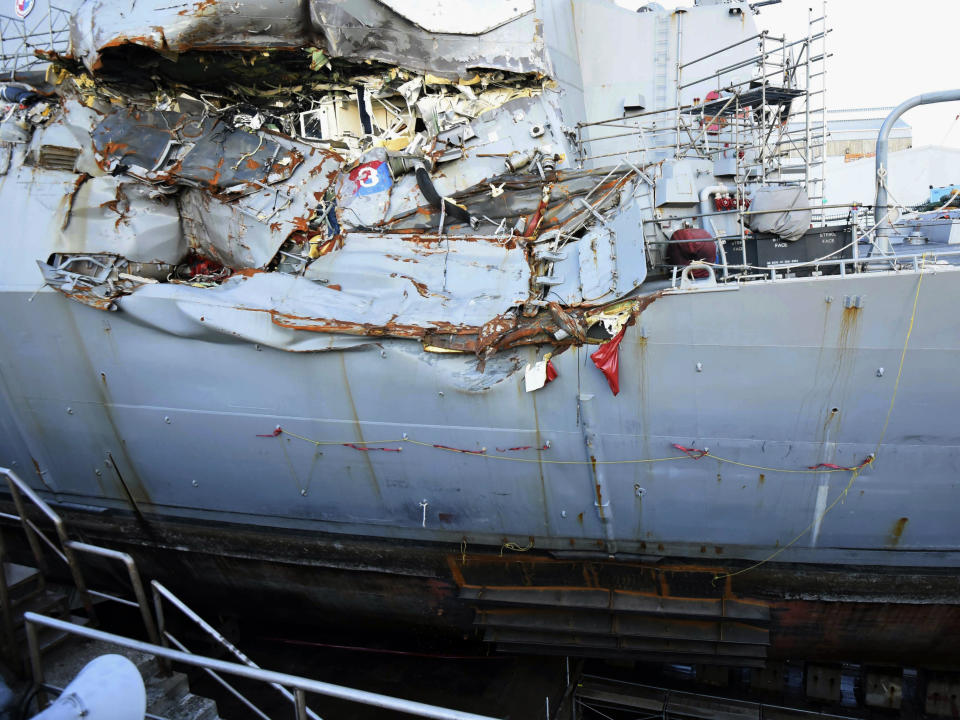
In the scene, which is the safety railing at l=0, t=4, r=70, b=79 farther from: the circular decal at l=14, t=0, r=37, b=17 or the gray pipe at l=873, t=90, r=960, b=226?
the gray pipe at l=873, t=90, r=960, b=226

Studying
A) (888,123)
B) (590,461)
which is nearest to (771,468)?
(590,461)

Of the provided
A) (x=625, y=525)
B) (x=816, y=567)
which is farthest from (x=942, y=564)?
(x=625, y=525)

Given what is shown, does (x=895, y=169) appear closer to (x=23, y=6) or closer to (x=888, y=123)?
(x=888, y=123)

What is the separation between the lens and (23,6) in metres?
6.74

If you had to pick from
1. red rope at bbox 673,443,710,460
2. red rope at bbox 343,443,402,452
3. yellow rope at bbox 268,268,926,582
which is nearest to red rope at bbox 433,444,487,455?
yellow rope at bbox 268,268,926,582

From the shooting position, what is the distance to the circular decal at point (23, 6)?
672 centimetres

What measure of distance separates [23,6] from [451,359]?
6.48 metres

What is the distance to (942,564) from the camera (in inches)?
187

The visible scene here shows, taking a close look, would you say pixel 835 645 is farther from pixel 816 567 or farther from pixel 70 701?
pixel 70 701

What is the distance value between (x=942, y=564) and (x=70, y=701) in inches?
224

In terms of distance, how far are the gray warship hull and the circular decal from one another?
2.80 ft

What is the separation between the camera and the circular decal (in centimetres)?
672

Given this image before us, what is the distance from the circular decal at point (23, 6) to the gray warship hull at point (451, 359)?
2.80ft

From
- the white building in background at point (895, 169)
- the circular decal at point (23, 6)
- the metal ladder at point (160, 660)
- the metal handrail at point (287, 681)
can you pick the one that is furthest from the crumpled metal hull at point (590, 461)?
the white building in background at point (895, 169)
